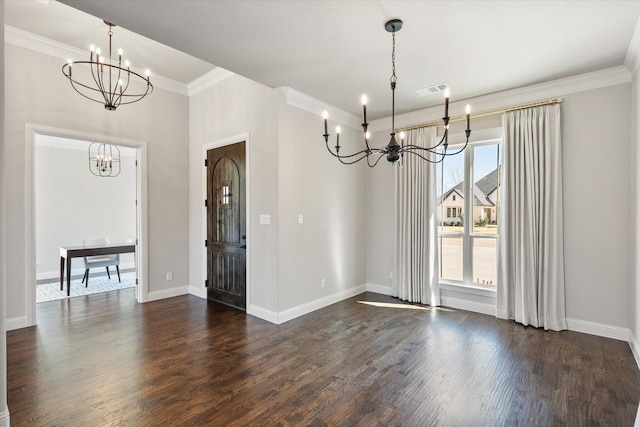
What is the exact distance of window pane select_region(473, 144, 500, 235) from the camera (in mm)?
4332

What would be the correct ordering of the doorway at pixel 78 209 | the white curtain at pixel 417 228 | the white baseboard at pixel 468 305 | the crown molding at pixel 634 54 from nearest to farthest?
the crown molding at pixel 634 54 < the white baseboard at pixel 468 305 < the white curtain at pixel 417 228 < the doorway at pixel 78 209

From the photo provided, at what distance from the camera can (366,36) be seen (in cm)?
274

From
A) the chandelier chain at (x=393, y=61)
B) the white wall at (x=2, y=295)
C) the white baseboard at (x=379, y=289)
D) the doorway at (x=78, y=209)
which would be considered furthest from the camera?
the doorway at (x=78, y=209)

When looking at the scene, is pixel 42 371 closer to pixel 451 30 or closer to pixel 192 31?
pixel 192 31

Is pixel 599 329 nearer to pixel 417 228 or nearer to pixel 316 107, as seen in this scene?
pixel 417 228

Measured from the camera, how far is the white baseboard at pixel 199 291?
5.07m

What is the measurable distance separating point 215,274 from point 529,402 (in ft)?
13.4

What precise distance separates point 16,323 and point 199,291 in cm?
215

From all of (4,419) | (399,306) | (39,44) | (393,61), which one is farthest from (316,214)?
(39,44)

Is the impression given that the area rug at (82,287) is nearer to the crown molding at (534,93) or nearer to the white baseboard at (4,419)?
the white baseboard at (4,419)

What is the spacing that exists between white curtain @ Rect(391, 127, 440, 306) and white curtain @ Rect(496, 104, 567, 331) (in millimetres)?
871

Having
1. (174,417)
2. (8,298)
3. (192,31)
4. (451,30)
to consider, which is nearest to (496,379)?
(174,417)

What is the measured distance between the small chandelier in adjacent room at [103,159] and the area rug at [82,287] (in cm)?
247

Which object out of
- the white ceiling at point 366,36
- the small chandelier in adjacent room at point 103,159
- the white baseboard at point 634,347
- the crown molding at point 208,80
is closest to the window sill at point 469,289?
the white baseboard at point 634,347
